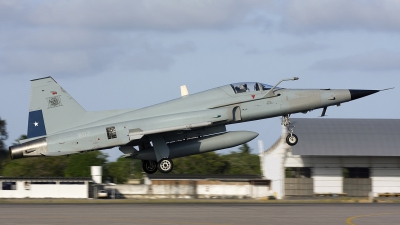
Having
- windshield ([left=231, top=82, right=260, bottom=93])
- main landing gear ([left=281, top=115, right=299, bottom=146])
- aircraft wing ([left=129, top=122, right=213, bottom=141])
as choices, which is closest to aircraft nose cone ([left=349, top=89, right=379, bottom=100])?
main landing gear ([left=281, top=115, right=299, bottom=146])

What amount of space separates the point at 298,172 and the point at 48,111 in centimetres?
2590

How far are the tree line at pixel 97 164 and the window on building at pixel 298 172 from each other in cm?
2137

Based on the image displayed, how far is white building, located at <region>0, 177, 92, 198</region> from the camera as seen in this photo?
2060 inches

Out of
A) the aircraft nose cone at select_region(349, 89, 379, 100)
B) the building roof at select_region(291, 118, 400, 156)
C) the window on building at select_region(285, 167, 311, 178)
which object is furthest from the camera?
the window on building at select_region(285, 167, 311, 178)

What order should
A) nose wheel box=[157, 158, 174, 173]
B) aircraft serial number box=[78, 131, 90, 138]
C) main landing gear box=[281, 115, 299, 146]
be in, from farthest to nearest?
1. main landing gear box=[281, 115, 299, 146]
2. nose wheel box=[157, 158, 174, 173]
3. aircraft serial number box=[78, 131, 90, 138]

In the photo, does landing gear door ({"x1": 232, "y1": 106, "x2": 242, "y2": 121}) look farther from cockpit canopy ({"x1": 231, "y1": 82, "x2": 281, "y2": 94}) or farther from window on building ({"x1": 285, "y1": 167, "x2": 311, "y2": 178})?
window on building ({"x1": 285, "y1": 167, "x2": 311, "y2": 178})

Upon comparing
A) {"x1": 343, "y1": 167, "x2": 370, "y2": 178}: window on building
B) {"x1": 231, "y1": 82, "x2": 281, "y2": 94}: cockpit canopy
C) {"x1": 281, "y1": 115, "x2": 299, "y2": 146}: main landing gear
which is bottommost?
{"x1": 343, "y1": 167, "x2": 370, "y2": 178}: window on building

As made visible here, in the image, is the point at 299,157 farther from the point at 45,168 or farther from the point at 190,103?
the point at 45,168

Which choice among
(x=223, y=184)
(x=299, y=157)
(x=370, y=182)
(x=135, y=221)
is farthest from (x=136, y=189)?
(x=135, y=221)

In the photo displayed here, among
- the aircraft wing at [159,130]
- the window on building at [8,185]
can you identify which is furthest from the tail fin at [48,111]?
the window on building at [8,185]

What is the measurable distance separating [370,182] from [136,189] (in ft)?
60.1

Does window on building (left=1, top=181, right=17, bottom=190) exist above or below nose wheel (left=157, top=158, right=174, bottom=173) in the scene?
below

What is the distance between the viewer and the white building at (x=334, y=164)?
49.8 metres

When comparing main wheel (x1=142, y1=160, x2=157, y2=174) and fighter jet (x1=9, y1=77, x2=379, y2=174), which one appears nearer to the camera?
fighter jet (x1=9, y1=77, x2=379, y2=174)
